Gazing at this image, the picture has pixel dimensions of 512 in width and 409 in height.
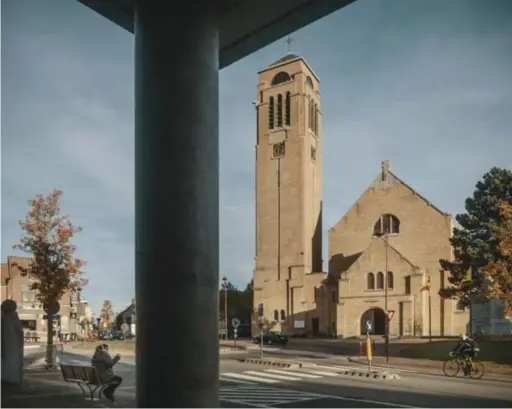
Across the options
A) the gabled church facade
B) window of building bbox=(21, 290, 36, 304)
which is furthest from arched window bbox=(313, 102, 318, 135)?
window of building bbox=(21, 290, 36, 304)

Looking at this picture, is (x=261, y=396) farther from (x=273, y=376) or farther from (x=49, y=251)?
(x=49, y=251)

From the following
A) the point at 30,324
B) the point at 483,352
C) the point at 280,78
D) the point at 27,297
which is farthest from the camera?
the point at 280,78

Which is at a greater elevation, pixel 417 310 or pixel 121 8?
pixel 121 8

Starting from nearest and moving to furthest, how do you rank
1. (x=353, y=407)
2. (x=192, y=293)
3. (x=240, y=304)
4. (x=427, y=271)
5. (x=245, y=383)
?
(x=192, y=293) < (x=353, y=407) < (x=245, y=383) < (x=427, y=271) < (x=240, y=304)

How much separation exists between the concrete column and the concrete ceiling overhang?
2.16 feet

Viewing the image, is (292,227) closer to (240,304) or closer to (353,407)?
(240,304)

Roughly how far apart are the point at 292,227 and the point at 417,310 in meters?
17.6

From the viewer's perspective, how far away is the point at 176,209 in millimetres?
4582

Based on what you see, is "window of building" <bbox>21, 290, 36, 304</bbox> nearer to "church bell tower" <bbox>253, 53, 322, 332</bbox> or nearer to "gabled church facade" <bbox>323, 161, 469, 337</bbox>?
"church bell tower" <bbox>253, 53, 322, 332</bbox>

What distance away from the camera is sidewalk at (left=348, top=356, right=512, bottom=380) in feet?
74.2

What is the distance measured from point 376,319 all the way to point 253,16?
55.9 metres

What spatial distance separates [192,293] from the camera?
4551mm

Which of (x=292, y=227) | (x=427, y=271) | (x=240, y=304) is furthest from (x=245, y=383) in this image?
(x=240, y=304)

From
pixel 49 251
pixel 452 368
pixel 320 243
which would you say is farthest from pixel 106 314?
pixel 452 368
